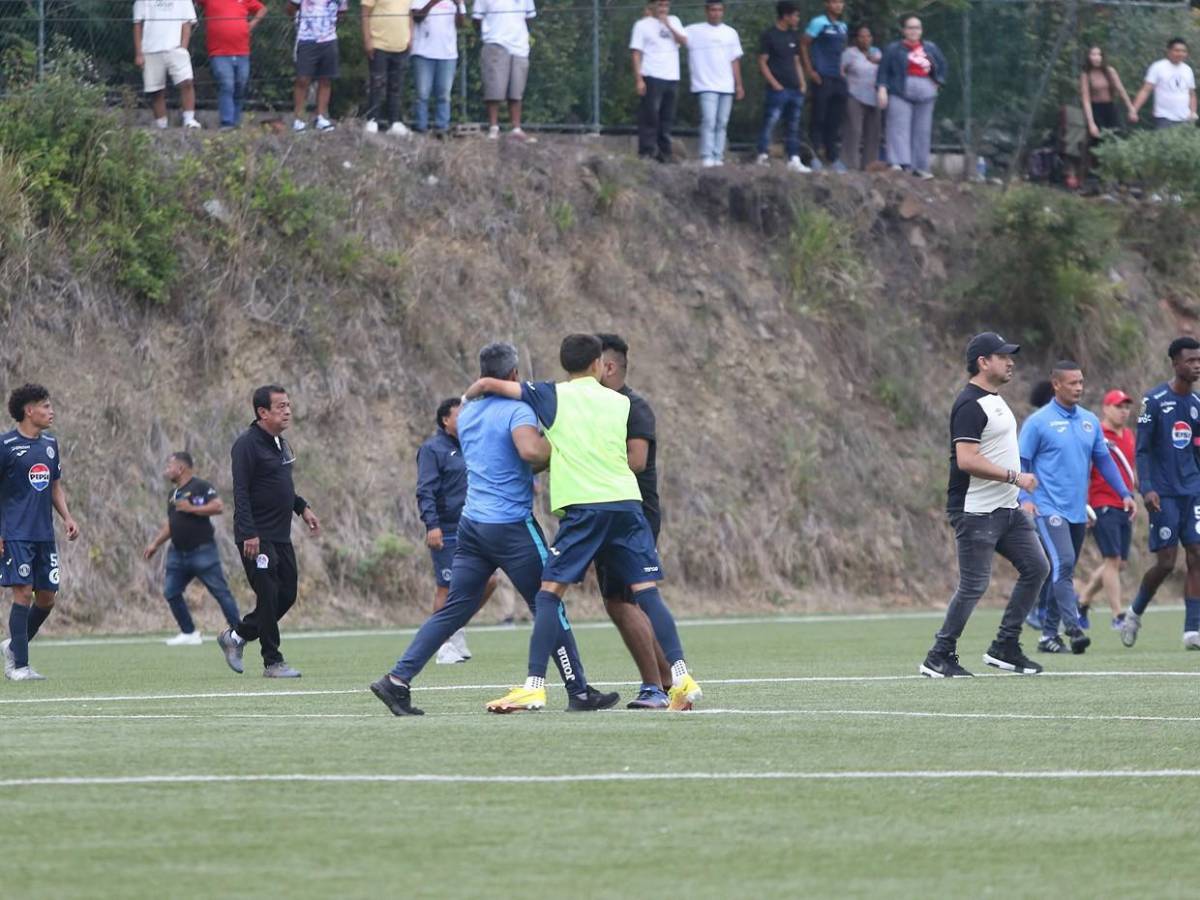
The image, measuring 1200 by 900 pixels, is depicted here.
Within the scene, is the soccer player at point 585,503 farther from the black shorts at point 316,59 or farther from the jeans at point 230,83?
the jeans at point 230,83

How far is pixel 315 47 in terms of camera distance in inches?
1078

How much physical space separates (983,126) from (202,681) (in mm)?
21814

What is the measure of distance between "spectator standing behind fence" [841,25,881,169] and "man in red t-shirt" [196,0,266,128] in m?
8.82

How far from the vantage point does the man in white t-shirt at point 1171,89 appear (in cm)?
3195

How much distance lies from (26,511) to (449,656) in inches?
144

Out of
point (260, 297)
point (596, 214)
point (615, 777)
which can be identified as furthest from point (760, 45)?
point (615, 777)

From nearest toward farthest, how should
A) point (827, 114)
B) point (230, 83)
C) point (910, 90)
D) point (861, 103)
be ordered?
1. point (230, 83)
2. point (910, 90)
3. point (827, 114)
4. point (861, 103)

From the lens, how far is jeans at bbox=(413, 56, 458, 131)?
28.3 meters

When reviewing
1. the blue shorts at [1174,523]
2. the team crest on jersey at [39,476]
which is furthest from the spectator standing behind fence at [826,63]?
the team crest on jersey at [39,476]

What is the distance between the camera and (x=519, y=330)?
2895cm

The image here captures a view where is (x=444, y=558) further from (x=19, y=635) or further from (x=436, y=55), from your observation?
(x=436, y=55)

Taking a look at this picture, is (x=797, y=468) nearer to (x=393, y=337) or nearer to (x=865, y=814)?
(x=393, y=337)

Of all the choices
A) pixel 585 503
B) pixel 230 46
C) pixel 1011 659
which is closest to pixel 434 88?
pixel 230 46

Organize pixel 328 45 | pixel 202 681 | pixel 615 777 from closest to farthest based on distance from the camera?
1. pixel 615 777
2. pixel 202 681
3. pixel 328 45
